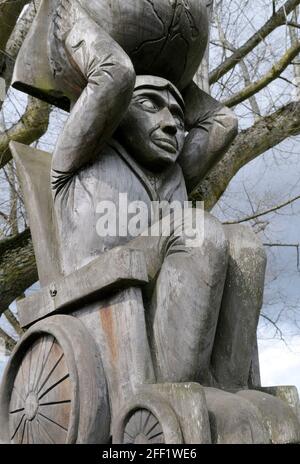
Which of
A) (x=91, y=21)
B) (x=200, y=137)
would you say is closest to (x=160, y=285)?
(x=200, y=137)

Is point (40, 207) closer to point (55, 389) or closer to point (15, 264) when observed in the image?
point (55, 389)

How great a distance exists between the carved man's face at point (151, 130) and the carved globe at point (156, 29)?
21cm

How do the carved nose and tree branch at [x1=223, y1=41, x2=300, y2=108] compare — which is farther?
tree branch at [x1=223, y1=41, x2=300, y2=108]

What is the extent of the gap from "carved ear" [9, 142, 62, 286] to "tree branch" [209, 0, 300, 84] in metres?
3.70

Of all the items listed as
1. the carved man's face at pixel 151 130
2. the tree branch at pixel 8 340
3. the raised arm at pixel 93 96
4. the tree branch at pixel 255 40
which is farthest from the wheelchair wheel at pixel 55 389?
the tree branch at pixel 8 340

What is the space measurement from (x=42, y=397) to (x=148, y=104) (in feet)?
4.06

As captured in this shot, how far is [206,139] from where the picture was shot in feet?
9.18

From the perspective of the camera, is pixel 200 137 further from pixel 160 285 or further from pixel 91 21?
pixel 160 285

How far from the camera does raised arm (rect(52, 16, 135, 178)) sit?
228 centimetres

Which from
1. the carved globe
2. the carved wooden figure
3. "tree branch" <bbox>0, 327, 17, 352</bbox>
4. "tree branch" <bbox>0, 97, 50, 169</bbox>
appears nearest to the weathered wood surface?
the carved wooden figure

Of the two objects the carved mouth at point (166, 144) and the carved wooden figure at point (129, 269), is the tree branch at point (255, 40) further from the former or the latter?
the carved mouth at point (166, 144)

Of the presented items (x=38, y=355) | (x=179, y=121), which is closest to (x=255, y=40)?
(x=179, y=121)

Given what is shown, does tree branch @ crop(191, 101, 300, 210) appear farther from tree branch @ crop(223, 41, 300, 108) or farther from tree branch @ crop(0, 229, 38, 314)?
tree branch @ crop(0, 229, 38, 314)

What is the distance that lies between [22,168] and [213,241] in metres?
1.06
